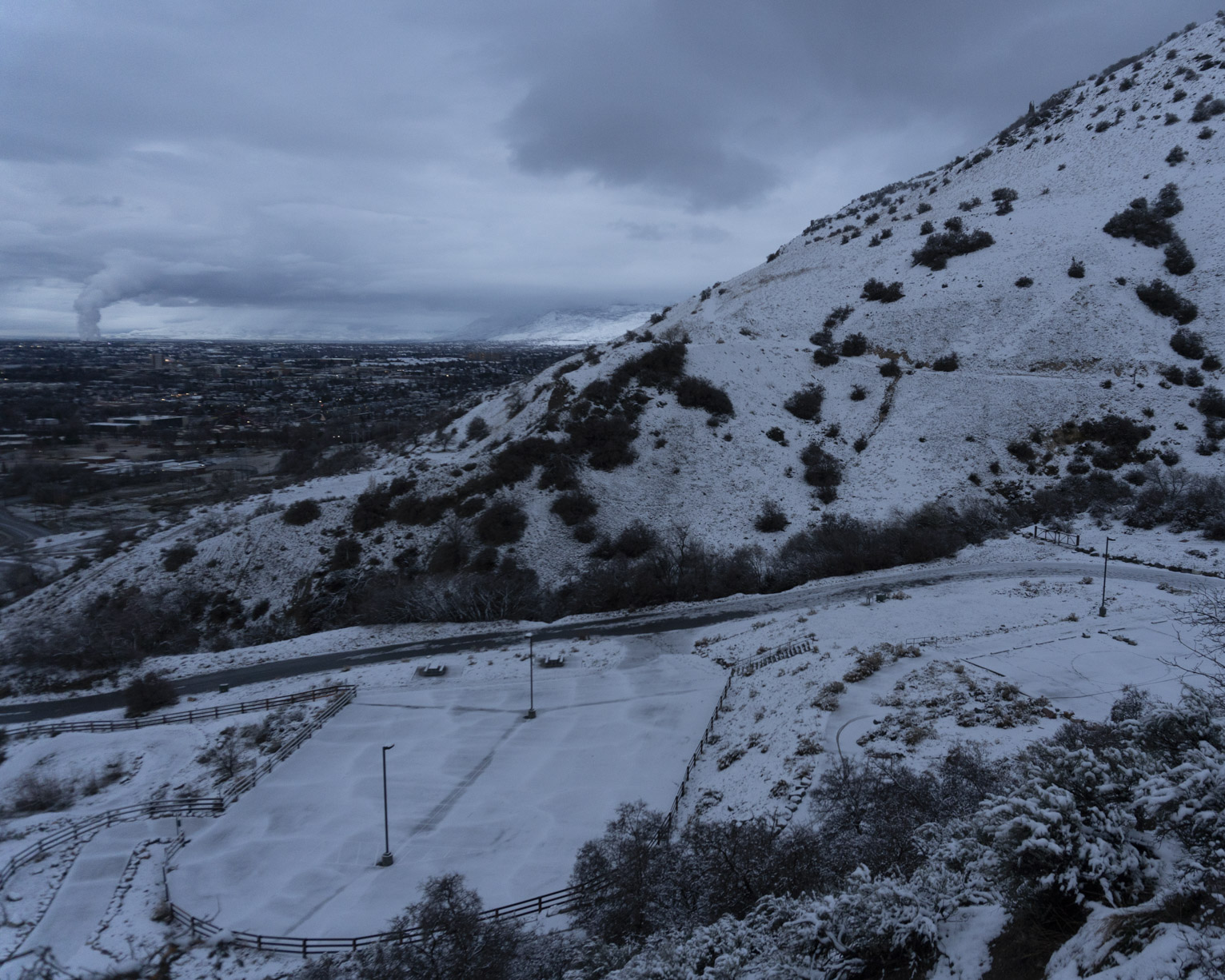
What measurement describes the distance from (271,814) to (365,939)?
6.78 m

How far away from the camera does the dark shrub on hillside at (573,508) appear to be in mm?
39469

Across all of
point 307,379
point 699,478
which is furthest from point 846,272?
point 307,379

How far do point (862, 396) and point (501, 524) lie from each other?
2949 cm

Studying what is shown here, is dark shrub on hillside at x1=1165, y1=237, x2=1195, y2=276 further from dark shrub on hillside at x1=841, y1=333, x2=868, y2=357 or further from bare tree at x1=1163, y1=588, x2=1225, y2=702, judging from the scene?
bare tree at x1=1163, y1=588, x2=1225, y2=702

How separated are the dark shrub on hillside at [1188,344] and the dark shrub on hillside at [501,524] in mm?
45092

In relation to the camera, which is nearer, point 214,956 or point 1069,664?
point 214,956

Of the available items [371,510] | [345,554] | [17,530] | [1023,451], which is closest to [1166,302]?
[1023,451]

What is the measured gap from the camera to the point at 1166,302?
4672cm

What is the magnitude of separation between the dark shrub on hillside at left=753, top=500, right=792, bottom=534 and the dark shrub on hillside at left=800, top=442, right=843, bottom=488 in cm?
433

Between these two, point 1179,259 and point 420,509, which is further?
point 1179,259

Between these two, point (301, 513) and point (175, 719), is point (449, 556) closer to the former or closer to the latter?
point (301, 513)

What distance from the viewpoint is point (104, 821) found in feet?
61.9

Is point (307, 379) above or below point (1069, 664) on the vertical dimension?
above

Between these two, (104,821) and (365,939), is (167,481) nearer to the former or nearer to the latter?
(104,821)
